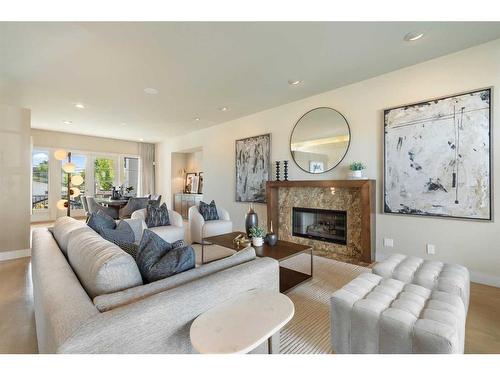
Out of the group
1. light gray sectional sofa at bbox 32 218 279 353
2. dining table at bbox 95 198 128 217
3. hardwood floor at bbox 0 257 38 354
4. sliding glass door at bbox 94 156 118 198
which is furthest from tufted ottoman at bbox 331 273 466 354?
sliding glass door at bbox 94 156 118 198

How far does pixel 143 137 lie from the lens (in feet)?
24.3

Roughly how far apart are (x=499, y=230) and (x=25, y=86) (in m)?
6.39

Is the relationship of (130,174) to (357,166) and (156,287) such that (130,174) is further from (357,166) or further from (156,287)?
(156,287)

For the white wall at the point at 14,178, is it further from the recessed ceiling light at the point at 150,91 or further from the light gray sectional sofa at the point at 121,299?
the light gray sectional sofa at the point at 121,299

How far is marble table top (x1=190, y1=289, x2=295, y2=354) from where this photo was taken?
86cm

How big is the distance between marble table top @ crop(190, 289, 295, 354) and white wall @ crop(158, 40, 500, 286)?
8.96ft

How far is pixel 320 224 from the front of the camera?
13.6 ft

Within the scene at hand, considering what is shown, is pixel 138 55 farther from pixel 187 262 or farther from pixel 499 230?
pixel 499 230

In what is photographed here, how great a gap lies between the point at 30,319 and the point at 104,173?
258 inches

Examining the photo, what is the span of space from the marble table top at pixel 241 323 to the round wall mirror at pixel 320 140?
9.97ft

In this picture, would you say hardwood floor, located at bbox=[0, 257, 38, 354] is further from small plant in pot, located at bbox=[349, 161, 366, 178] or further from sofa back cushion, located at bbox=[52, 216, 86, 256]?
small plant in pot, located at bbox=[349, 161, 366, 178]

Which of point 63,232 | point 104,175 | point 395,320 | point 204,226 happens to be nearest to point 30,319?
point 63,232

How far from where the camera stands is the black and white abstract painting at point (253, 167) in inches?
189
